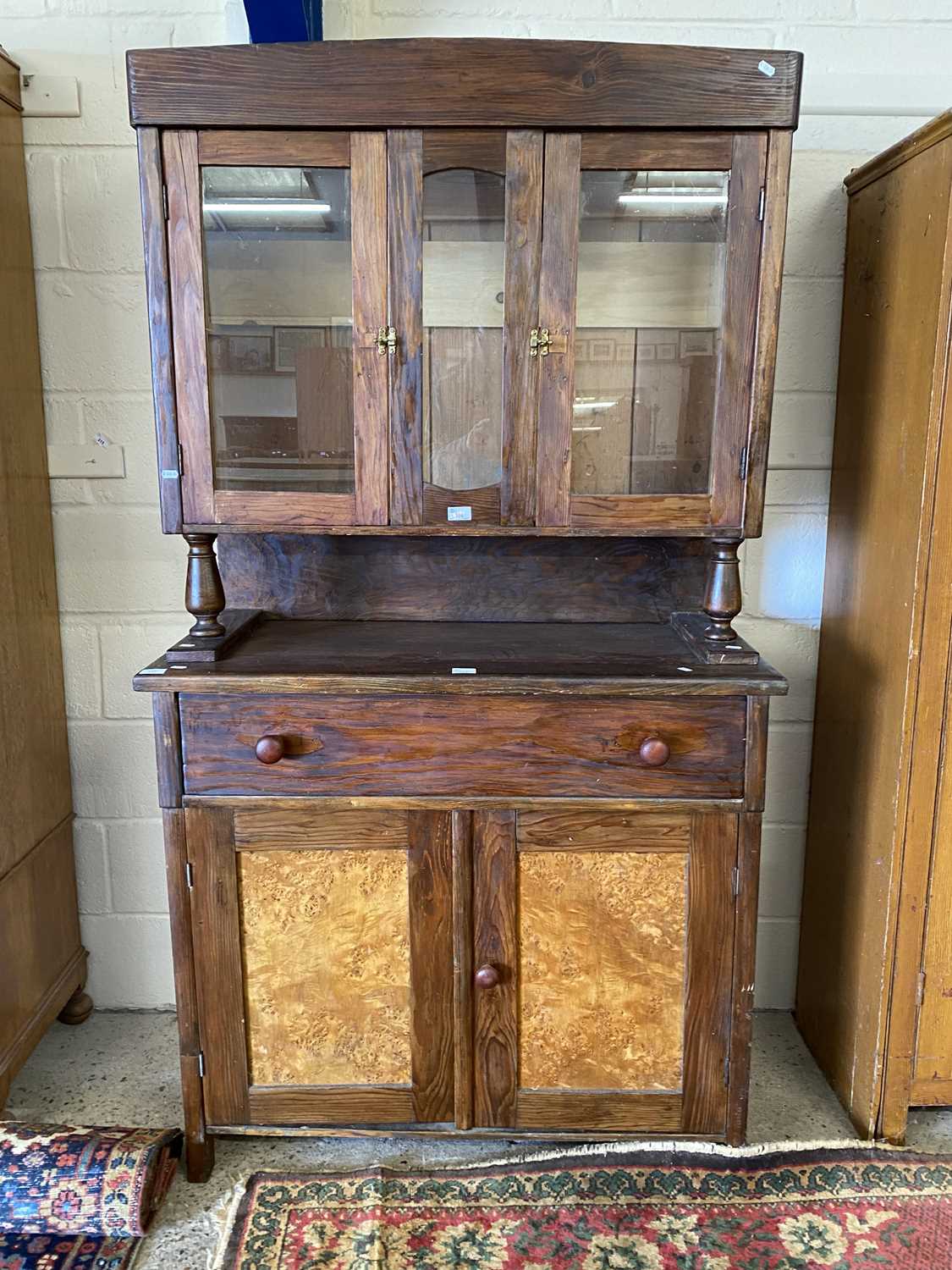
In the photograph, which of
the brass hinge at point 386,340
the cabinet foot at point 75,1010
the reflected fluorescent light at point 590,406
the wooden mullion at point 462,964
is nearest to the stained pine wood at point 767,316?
the reflected fluorescent light at point 590,406

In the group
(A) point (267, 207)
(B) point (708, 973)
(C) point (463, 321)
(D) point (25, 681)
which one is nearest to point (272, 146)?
(A) point (267, 207)

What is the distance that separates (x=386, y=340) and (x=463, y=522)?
0.33 metres

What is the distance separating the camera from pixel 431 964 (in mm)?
1702

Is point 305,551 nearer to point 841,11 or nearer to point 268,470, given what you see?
point 268,470

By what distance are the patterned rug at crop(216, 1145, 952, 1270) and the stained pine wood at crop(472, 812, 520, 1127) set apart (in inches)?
5.8

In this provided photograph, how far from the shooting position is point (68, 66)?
76.5 inches

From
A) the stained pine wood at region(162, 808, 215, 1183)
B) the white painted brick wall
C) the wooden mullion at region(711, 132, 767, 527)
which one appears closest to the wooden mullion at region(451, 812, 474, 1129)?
the stained pine wood at region(162, 808, 215, 1183)

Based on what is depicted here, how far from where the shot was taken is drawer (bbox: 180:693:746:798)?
63.2 inches

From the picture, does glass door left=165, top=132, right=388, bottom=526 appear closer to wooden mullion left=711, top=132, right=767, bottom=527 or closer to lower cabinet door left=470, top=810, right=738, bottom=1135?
wooden mullion left=711, top=132, right=767, bottom=527

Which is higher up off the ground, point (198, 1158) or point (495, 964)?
point (495, 964)

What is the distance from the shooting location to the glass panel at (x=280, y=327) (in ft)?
5.21

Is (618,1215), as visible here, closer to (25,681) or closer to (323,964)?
(323,964)

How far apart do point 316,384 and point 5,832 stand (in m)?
1.08

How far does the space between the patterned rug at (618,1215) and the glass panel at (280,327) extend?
1263 mm
